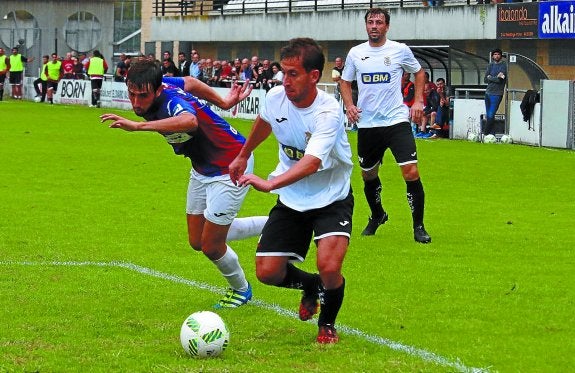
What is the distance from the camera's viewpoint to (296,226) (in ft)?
25.8

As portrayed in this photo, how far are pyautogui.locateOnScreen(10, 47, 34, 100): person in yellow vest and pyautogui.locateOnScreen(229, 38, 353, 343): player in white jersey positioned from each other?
44.8 m

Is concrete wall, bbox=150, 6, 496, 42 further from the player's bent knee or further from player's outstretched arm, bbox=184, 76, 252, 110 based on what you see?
the player's bent knee

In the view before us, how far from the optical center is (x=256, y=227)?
952cm

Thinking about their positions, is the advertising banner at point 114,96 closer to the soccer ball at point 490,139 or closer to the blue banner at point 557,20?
the blue banner at point 557,20

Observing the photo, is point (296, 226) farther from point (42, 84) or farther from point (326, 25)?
point (42, 84)

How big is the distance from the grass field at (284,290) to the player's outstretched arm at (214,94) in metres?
1.43

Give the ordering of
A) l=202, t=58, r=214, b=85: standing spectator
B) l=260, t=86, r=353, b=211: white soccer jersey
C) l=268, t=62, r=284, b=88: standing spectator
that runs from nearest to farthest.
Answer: l=260, t=86, r=353, b=211: white soccer jersey, l=268, t=62, r=284, b=88: standing spectator, l=202, t=58, r=214, b=85: standing spectator

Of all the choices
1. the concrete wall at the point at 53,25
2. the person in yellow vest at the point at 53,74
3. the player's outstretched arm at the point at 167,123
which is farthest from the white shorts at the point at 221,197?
the concrete wall at the point at 53,25

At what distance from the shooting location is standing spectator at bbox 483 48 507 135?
93.0 feet

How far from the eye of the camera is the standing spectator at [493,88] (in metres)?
28.3

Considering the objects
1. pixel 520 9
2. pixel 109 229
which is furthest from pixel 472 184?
pixel 520 9

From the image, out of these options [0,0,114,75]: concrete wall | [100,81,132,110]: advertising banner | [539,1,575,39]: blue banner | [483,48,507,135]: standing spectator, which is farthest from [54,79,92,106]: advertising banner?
[483,48,507,135]: standing spectator

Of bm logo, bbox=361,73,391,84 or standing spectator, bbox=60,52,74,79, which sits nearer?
bm logo, bbox=361,73,391,84

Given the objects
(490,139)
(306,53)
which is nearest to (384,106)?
(306,53)
